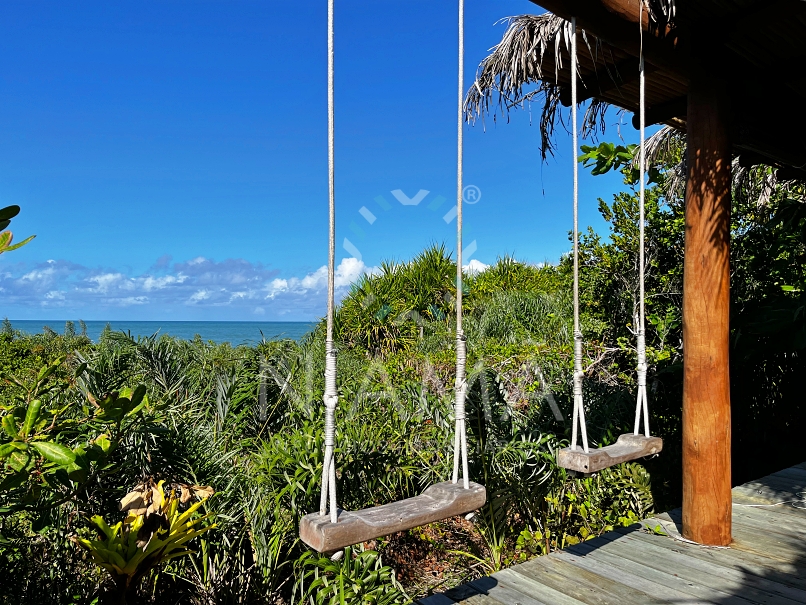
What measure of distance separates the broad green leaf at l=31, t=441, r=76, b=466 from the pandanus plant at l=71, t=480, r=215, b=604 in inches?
33.5

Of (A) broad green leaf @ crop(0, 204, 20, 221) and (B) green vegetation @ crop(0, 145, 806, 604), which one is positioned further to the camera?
(B) green vegetation @ crop(0, 145, 806, 604)

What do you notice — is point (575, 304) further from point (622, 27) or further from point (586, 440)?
point (622, 27)

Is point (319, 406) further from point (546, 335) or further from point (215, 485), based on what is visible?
point (546, 335)

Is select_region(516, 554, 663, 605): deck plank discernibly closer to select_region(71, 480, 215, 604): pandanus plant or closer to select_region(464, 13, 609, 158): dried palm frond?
select_region(71, 480, 215, 604): pandanus plant

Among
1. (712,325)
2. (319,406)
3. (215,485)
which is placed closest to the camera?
(712,325)

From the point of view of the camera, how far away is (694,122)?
249 cm

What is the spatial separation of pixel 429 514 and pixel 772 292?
4.30 metres

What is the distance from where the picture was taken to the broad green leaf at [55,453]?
1570mm

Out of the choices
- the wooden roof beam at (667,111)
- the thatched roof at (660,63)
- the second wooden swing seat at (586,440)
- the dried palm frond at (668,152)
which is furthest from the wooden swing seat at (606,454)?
the dried palm frond at (668,152)

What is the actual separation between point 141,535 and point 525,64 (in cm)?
277

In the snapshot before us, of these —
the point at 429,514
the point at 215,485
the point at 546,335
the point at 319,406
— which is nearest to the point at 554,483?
the point at 319,406

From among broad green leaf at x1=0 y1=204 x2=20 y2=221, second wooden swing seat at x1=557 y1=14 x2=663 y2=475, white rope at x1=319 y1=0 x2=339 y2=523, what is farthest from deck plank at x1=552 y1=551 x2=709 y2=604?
broad green leaf at x1=0 y1=204 x2=20 y2=221

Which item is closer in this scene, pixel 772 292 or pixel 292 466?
pixel 292 466

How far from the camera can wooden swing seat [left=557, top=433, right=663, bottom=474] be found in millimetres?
2033
